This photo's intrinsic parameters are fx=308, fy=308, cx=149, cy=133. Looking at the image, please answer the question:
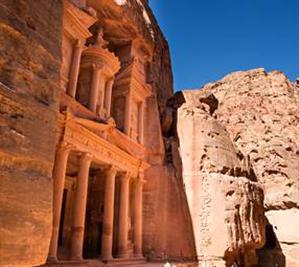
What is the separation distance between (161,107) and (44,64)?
12.6 m

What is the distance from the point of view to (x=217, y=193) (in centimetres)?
1388

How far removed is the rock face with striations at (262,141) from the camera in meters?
15.4

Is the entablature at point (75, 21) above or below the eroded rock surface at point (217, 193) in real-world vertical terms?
above

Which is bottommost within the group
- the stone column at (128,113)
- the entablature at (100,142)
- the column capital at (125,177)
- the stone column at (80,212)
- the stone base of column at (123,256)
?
the stone base of column at (123,256)

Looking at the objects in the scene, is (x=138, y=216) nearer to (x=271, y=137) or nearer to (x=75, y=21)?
(x=75, y=21)

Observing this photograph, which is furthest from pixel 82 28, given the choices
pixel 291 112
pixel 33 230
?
pixel 291 112

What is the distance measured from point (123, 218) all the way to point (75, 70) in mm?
6169

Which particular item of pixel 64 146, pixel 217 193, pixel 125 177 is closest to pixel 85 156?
pixel 64 146

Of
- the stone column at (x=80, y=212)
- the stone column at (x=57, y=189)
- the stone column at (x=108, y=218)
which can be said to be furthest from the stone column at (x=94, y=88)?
the stone column at (x=57, y=189)

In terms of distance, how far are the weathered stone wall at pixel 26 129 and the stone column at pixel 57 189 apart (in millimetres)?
4403

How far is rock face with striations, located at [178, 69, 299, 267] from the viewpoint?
607 inches

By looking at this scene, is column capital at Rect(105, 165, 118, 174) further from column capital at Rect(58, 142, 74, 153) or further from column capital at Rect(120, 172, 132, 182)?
column capital at Rect(58, 142, 74, 153)

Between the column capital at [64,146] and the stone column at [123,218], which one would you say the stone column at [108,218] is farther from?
the column capital at [64,146]

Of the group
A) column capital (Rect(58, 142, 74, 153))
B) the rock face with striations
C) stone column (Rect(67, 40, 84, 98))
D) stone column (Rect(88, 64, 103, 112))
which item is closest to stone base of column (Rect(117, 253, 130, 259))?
column capital (Rect(58, 142, 74, 153))
